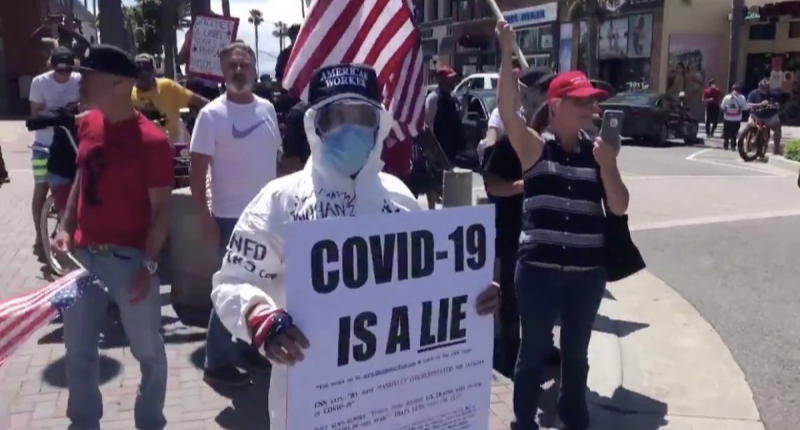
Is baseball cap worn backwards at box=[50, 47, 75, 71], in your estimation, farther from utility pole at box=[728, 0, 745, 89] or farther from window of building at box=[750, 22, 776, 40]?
window of building at box=[750, 22, 776, 40]

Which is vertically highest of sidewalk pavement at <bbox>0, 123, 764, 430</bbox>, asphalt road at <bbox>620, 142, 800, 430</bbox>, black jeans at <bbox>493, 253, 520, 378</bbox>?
black jeans at <bbox>493, 253, 520, 378</bbox>

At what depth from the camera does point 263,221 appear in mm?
2561

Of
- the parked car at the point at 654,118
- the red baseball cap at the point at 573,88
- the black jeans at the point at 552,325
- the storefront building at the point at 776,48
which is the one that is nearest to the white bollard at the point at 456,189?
the black jeans at the point at 552,325

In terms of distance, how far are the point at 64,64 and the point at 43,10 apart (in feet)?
110

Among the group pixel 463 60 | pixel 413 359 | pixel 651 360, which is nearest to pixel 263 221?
pixel 413 359

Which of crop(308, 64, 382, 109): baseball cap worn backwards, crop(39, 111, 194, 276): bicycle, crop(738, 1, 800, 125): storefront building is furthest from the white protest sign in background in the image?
crop(738, 1, 800, 125): storefront building

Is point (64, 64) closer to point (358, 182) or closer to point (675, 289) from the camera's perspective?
point (358, 182)

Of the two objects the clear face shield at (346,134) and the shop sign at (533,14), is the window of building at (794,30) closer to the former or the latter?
the shop sign at (533,14)

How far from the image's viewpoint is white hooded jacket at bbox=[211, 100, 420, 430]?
2.53 meters

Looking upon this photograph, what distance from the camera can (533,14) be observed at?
44.7 metres

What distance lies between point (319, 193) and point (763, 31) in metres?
34.2

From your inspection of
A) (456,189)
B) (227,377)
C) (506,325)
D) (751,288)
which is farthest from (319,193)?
(751,288)

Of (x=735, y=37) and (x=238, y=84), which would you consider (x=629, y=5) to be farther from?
(x=238, y=84)

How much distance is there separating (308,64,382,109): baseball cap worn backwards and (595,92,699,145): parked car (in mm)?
Result: 20661
